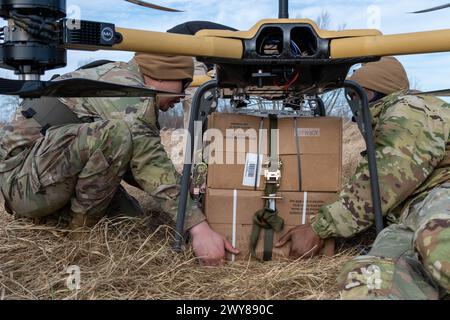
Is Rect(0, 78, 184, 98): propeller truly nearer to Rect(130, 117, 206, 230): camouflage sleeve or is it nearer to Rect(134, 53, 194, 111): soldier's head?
Rect(130, 117, 206, 230): camouflage sleeve

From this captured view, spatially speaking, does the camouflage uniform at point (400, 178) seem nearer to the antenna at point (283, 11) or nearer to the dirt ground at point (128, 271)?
the dirt ground at point (128, 271)

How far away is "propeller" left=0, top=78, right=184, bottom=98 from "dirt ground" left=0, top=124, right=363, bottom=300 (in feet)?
2.33

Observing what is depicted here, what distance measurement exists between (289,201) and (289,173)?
135mm

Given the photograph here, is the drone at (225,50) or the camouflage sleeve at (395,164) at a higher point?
the drone at (225,50)

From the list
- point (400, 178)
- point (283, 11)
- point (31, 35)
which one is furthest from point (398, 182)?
point (31, 35)

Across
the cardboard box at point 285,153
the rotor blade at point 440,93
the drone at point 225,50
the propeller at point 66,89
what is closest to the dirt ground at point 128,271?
the drone at point 225,50

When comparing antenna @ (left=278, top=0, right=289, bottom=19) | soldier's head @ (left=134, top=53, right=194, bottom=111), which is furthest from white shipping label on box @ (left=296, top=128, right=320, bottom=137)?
soldier's head @ (left=134, top=53, right=194, bottom=111)

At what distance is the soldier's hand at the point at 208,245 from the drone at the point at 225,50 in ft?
0.31

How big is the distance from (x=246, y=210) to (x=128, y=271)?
0.71 meters

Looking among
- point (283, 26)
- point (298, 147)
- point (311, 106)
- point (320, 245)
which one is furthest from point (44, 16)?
point (311, 106)

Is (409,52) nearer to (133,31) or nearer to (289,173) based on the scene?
(289,173)

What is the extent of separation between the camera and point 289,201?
304 centimetres

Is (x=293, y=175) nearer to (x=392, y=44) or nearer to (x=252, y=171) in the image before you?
(x=252, y=171)

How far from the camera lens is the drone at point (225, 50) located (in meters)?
2.20
